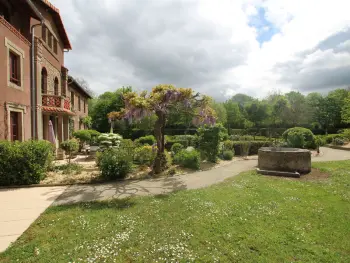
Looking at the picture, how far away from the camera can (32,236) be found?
3.29 meters

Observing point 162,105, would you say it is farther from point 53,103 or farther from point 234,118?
point 234,118

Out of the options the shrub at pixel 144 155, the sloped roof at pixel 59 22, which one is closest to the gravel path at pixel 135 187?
the shrub at pixel 144 155

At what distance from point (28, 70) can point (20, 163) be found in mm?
5825

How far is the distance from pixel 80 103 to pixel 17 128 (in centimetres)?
1257

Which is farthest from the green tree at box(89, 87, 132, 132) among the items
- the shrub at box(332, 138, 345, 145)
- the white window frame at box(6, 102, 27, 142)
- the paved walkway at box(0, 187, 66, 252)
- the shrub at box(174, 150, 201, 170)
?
the shrub at box(332, 138, 345, 145)

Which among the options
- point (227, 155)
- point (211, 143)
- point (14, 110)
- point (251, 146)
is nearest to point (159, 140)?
point (211, 143)

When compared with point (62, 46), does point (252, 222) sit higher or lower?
lower

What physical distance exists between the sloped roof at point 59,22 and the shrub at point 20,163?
32.8 ft

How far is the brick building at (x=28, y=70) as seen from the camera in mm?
7780

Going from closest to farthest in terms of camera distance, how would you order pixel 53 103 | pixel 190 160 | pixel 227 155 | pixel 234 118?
pixel 190 160 → pixel 53 103 → pixel 227 155 → pixel 234 118

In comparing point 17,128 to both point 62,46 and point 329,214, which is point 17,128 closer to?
point 62,46

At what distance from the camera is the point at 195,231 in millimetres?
3498

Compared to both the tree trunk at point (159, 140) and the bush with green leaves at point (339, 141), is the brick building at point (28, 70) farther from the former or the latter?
the bush with green leaves at point (339, 141)

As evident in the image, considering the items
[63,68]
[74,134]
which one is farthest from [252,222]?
[63,68]
